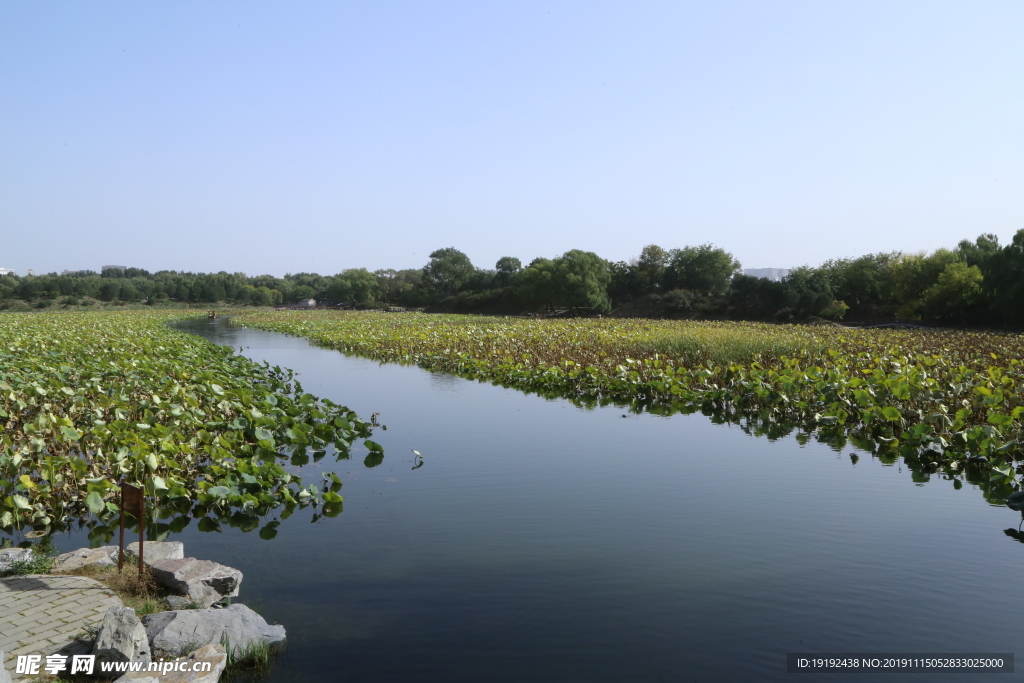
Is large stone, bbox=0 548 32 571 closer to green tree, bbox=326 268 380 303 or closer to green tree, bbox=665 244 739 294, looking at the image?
green tree, bbox=665 244 739 294

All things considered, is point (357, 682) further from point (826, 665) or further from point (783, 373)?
point (783, 373)

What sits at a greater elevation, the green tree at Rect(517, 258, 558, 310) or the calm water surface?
the green tree at Rect(517, 258, 558, 310)

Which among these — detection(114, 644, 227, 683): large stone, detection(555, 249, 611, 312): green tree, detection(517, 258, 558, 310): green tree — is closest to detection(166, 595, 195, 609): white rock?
detection(114, 644, 227, 683): large stone

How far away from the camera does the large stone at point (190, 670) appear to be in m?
3.57

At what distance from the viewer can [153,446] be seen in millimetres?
7652

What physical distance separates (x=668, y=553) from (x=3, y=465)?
633 centimetres

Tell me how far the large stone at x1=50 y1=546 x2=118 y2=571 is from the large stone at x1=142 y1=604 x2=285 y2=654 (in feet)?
3.88

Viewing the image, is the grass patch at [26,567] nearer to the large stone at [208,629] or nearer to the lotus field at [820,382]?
the large stone at [208,629]

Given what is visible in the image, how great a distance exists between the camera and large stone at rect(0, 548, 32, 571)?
490 cm

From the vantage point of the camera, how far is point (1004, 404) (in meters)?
10.7

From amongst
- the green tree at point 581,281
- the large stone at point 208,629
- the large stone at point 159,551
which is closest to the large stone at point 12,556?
the large stone at point 159,551

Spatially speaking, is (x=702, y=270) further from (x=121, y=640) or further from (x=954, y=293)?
(x=121, y=640)

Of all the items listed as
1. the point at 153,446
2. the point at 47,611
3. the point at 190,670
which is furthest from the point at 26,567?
the point at 153,446

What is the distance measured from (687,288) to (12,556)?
51899 millimetres
